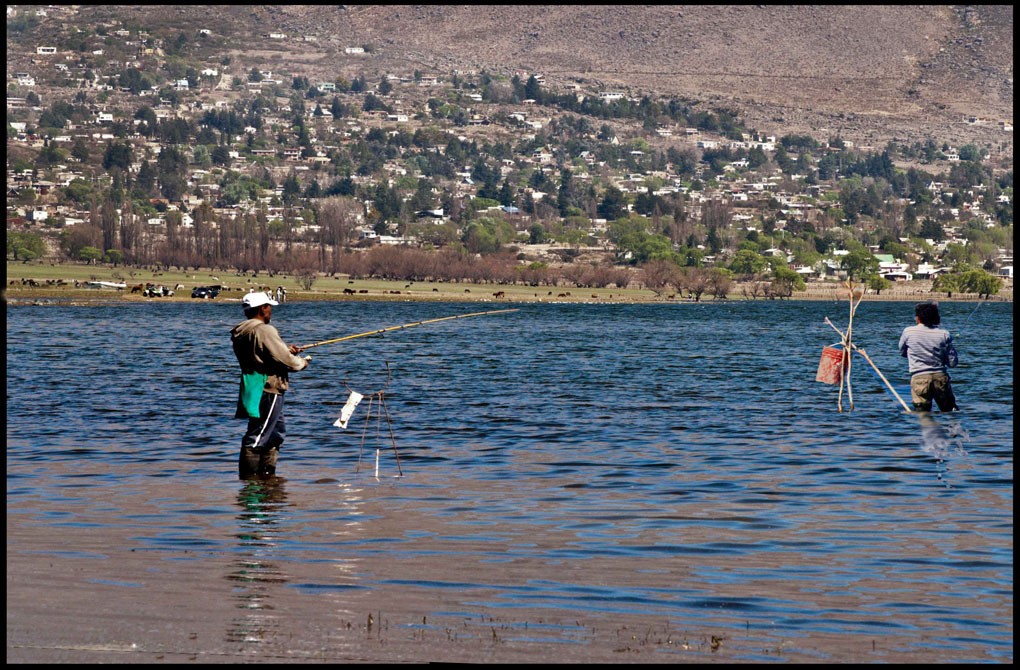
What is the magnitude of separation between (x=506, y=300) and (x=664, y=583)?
6312 inches

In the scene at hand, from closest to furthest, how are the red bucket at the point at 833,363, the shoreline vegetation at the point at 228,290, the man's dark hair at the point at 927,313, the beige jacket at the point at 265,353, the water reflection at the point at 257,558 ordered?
the water reflection at the point at 257,558 → the beige jacket at the point at 265,353 → the man's dark hair at the point at 927,313 → the red bucket at the point at 833,363 → the shoreline vegetation at the point at 228,290

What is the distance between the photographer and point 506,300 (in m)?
172

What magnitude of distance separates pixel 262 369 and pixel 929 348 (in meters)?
10.4

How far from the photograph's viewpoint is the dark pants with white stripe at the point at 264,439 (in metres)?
16.8

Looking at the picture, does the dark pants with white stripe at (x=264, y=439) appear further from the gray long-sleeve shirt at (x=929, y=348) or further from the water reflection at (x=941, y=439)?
the gray long-sleeve shirt at (x=929, y=348)

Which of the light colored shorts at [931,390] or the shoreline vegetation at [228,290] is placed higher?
the light colored shorts at [931,390]

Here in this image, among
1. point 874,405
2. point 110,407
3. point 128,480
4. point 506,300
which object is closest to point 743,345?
point 874,405

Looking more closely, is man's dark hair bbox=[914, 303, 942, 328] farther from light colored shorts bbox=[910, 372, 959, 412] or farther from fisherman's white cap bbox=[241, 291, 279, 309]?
fisherman's white cap bbox=[241, 291, 279, 309]

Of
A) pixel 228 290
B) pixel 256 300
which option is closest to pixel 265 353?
pixel 256 300

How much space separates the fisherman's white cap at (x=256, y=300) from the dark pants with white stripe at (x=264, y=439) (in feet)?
3.17

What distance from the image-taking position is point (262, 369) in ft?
54.7

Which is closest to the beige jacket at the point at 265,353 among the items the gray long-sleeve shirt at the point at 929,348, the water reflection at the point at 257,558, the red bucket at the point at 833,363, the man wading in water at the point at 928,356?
the water reflection at the point at 257,558

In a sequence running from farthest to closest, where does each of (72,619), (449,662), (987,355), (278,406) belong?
(987,355) → (278,406) → (72,619) → (449,662)

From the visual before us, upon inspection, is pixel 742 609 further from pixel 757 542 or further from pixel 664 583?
pixel 757 542
